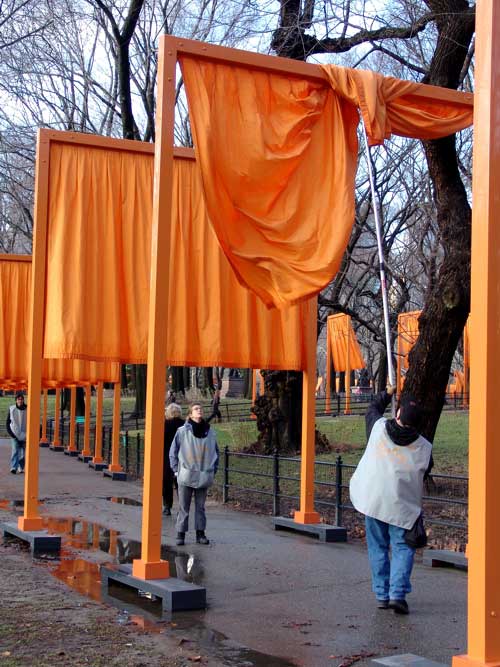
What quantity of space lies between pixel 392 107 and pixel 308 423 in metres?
4.67

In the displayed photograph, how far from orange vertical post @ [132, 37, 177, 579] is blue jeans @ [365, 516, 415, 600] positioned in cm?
196

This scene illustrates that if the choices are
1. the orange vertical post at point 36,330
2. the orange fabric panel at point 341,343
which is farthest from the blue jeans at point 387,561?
the orange fabric panel at point 341,343

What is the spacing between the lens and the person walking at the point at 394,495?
8195 millimetres

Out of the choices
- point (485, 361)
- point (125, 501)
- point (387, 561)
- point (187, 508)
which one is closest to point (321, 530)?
point (187, 508)

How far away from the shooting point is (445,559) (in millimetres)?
10664

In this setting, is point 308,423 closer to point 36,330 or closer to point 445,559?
point 445,559

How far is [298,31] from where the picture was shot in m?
15.9

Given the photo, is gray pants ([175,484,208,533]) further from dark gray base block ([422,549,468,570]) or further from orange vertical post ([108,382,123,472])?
orange vertical post ([108,382,123,472])

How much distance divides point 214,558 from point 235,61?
5.85m

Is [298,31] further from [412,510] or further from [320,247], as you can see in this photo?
[412,510]

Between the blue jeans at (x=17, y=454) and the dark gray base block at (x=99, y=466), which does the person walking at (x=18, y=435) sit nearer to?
the blue jeans at (x=17, y=454)

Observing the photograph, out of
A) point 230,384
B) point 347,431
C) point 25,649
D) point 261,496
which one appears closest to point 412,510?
point 25,649

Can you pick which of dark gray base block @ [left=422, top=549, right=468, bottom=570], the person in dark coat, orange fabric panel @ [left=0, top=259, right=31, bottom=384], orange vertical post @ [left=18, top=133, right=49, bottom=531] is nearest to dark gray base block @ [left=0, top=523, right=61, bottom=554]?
orange vertical post @ [left=18, top=133, right=49, bottom=531]

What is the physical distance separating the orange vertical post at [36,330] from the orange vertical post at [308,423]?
137 inches
